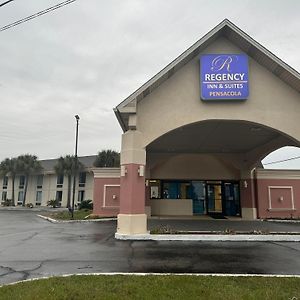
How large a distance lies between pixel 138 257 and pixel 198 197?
1592 centimetres

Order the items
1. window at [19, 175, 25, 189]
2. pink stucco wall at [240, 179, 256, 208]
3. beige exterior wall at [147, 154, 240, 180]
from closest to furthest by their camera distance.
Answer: pink stucco wall at [240, 179, 256, 208] → beige exterior wall at [147, 154, 240, 180] → window at [19, 175, 25, 189]

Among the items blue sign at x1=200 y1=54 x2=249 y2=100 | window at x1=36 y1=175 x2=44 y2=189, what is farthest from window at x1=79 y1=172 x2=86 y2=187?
blue sign at x1=200 y1=54 x2=249 y2=100

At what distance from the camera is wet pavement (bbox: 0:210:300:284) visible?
7.84 m

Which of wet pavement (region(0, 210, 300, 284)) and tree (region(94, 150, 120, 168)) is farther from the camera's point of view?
tree (region(94, 150, 120, 168))

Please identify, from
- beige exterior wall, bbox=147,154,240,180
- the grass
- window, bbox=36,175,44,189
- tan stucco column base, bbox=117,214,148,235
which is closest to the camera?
the grass

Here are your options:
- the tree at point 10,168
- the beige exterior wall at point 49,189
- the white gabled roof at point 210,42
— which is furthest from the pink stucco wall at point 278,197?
the tree at point 10,168

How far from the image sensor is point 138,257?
367 inches

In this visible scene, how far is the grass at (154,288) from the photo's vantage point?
571cm

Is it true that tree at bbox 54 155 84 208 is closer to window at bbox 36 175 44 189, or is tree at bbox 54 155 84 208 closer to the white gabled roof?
window at bbox 36 175 44 189

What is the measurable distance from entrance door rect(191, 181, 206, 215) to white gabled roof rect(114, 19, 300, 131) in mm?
12012

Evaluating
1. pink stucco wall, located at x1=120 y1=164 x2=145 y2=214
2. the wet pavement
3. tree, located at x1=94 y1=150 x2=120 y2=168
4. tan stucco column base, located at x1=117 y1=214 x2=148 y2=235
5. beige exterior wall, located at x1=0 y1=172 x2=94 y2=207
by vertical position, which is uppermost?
tree, located at x1=94 y1=150 x2=120 y2=168

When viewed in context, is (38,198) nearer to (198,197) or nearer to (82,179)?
(82,179)

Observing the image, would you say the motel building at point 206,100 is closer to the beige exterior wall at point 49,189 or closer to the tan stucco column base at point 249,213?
the tan stucco column base at point 249,213

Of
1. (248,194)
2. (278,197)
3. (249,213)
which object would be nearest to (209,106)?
(248,194)
